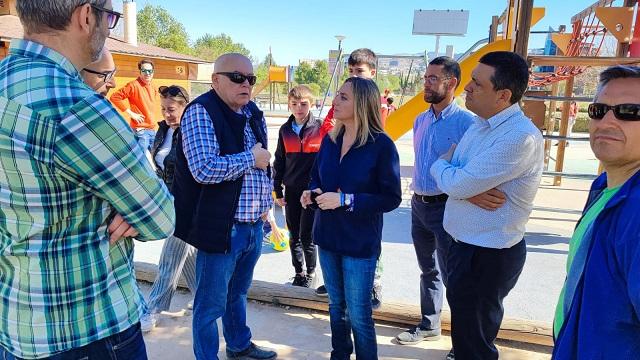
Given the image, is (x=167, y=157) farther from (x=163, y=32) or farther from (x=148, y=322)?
(x=163, y=32)

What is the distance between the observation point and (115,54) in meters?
12.5

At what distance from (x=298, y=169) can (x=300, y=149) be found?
0.18m

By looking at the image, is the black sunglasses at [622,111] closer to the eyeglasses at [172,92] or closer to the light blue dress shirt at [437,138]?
the light blue dress shirt at [437,138]

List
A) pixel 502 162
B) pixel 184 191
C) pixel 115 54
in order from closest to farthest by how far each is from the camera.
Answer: pixel 502 162
pixel 184 191
pixel 115 54

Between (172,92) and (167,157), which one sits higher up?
(172,92)

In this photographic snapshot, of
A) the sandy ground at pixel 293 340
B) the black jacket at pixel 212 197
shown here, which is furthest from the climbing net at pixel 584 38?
the black jacket at pixel 212 197

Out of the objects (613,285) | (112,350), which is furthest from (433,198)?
(112,350)

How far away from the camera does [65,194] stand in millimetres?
1155

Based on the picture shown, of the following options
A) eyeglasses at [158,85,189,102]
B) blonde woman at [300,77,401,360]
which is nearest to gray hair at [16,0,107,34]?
blonde woman at [300,77,401,360]

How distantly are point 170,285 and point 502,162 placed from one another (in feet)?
8.09

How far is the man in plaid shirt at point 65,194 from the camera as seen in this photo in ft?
3.60

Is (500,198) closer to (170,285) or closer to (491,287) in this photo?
(491,287)

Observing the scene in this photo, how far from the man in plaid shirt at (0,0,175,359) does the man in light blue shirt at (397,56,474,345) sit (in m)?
2.05

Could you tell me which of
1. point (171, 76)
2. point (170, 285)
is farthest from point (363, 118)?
point (171, 76)
